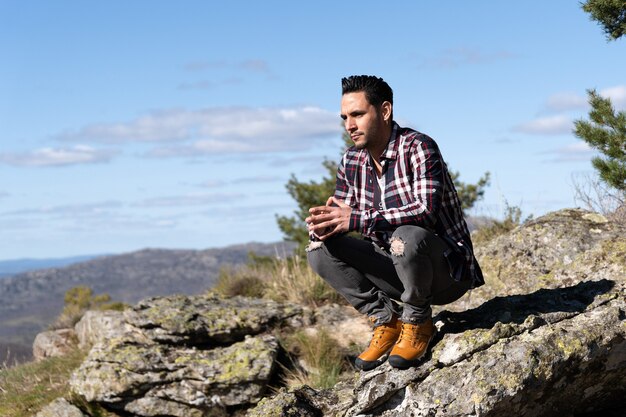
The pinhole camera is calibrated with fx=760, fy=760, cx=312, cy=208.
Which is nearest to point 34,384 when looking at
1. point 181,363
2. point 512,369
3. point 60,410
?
point 60,410

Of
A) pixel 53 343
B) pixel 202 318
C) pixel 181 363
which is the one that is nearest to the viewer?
pixel 181 363

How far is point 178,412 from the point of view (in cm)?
860

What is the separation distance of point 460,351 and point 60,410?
18.6 feet

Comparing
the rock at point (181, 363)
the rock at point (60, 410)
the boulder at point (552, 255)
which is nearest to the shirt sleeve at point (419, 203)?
the boulder at point (552, 255)

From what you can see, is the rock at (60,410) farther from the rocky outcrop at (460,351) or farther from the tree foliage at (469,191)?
the tree foliage at (469,191)

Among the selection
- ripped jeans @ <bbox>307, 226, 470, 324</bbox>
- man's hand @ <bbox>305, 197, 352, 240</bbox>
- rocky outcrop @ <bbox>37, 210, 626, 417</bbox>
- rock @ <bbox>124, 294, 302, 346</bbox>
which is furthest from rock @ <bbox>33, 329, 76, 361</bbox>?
man's hand @ <bbox>305, 197, 352, 240</bbox>

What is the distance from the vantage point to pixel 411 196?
204 inches

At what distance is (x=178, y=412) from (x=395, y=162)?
4.74 metres

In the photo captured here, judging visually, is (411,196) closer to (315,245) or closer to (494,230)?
(315,245)

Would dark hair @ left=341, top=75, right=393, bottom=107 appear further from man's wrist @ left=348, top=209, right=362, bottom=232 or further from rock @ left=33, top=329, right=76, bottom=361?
rock @ left=33, top=329, right=76, bottom=361

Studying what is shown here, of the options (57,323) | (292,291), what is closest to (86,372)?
(292,291)

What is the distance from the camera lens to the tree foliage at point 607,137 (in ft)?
35.5

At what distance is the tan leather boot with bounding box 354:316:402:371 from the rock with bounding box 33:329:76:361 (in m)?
9.76

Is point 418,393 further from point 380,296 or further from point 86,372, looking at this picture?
point 86,372
